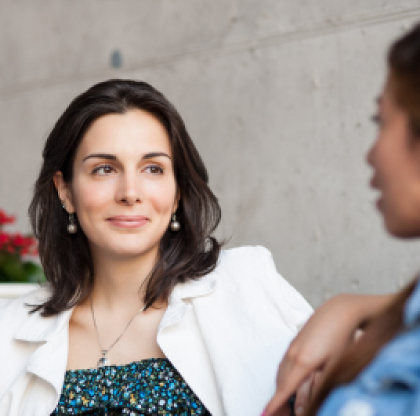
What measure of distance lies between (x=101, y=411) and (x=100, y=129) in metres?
0.87

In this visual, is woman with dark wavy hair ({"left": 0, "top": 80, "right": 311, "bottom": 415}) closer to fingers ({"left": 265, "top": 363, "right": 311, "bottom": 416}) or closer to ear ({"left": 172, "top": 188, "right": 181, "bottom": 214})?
ear ({"left": 172, "top": 188, "right": 181, "bottom": 214})

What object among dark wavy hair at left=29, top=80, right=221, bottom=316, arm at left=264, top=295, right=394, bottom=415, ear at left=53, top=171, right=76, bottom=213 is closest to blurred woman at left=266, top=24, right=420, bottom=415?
arm at left=264, top=295, right=394, bottom=415

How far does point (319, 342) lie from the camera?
42.2 inches

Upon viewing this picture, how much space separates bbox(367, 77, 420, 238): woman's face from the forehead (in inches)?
41.8

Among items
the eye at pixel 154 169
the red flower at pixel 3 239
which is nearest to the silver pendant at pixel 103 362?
the eye at pixel 154 169

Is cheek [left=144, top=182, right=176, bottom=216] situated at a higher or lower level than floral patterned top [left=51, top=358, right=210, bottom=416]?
higher

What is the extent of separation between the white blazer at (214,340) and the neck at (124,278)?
0.49 feet

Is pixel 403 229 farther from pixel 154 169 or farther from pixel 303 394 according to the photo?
pixel 154 169

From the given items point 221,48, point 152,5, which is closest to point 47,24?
point 152,5

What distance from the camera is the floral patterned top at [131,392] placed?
5.31 ft

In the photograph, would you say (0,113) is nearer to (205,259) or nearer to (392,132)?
(205,259)

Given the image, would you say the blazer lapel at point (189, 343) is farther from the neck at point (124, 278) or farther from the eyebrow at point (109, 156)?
the eyebrow at point (109, 156)

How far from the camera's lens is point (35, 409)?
1.71 metres

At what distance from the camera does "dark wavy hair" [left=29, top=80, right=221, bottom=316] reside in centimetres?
189
